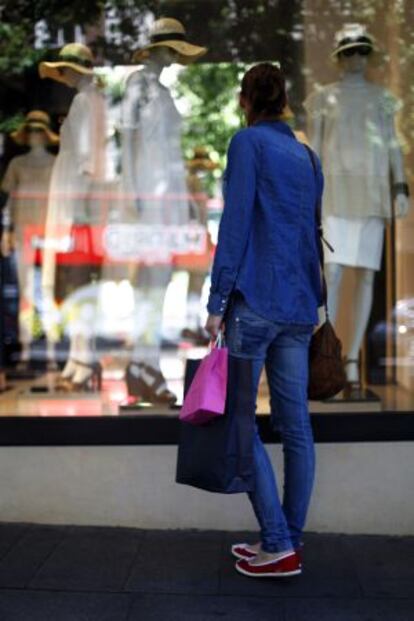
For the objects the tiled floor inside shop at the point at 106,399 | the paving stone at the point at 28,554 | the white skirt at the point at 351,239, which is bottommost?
the paving stone at the point at 28,554

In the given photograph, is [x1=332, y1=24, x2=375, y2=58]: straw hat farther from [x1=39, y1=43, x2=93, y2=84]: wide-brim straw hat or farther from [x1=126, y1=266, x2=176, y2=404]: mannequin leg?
[x1=126, y1=266, x2=176, y2=404]: mannequin leg

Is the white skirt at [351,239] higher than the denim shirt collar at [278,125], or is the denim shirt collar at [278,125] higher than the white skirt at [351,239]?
the denim shirt collar at [278,125]

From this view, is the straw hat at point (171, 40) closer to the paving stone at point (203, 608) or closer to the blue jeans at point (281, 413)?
the blue jeans at point (281, 413)

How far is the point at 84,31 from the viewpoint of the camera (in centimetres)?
586

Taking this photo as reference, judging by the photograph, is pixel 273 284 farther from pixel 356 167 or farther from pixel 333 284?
pixel 356 167

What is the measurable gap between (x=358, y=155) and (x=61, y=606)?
116 inches

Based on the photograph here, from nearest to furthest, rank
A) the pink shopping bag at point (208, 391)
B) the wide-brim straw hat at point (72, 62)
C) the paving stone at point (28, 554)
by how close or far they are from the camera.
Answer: the pink shopping bag at point (208, 391), the paving stone at point (28, 554), the wide-brim straw hat at point (72, 62)

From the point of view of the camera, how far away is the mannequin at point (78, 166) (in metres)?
5.68

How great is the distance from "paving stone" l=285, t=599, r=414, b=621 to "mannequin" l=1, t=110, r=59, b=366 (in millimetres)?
3760

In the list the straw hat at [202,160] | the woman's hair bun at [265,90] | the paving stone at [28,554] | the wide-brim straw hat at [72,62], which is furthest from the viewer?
the straw hat at [202,160]

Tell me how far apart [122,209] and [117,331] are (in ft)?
4.22

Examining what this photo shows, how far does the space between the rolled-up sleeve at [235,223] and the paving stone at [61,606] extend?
117 cm

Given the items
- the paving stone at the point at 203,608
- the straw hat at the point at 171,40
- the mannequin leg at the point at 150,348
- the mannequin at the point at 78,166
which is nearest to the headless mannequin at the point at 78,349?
the mannequin at the point at 78,166

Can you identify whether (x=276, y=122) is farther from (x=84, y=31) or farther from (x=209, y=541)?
(x=84, y=31)
